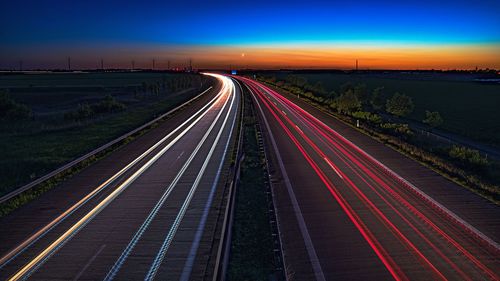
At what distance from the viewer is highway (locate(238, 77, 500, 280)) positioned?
11047 mm

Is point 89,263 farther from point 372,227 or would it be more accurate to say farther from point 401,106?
point 401,106

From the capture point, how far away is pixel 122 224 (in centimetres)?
1393

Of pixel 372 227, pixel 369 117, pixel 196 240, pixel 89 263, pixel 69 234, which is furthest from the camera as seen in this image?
pixel 369 117

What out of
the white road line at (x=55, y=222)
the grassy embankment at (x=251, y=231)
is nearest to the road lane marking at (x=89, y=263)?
the white road line at (x=55, y=222)

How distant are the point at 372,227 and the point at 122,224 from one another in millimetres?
8422

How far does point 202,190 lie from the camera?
706 inches

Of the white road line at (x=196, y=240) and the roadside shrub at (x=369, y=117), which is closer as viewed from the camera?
the white road line at (x=196, y=240)

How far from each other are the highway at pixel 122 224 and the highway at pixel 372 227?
291 cm

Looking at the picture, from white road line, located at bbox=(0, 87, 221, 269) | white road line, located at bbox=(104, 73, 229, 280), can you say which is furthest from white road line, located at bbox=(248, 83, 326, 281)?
white road line, located at bbox=(0, 87, 221, 269)

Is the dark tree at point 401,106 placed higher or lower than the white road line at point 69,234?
higher

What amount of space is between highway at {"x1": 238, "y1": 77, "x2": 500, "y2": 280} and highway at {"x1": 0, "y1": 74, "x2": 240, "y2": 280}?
2914mm

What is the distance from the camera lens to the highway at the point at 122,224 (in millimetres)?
10844

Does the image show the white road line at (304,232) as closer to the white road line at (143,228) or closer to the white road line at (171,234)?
the white road line at (171,234)

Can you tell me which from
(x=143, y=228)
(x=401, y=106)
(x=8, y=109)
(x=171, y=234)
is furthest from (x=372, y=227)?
(x=401, y=106)
